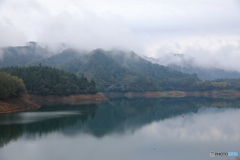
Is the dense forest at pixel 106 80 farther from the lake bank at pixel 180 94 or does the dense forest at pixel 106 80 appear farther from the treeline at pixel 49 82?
the lake bank at pixel 180 94

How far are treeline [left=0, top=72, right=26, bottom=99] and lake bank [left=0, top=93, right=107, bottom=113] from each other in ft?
4.59

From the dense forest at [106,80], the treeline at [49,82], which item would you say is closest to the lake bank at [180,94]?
the dense forest at [106,80]

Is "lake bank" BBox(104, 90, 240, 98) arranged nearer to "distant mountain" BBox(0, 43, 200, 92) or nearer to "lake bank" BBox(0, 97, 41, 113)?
"distant mountain" BBox(0, 43, 200, 92)

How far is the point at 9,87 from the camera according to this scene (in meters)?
52.4

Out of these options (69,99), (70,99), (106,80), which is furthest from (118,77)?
(69,99)

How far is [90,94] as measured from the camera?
88.9 m

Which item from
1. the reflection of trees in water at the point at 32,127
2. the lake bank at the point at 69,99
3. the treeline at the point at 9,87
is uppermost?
the treeline at the point at 9,87

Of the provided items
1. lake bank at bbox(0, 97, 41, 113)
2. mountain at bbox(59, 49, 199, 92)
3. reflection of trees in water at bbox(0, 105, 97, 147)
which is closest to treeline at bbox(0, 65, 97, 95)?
lake bank at bbox(0, 97, 41, 113)

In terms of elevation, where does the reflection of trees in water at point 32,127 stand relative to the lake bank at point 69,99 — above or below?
below

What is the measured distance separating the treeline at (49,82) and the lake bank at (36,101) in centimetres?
145

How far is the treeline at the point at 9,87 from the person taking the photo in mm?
50812

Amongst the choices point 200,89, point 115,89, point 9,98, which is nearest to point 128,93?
point 115,89

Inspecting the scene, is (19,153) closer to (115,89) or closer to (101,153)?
(101,153)

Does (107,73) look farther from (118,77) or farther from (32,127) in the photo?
(32,127)
